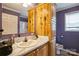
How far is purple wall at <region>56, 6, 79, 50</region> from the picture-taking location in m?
1.88

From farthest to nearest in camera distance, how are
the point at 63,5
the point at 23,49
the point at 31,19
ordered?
the point at 31,19
the point at 63,5
the point at 23,49

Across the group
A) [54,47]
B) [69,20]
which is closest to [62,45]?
[54,47]

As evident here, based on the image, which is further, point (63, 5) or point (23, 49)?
point (63, 5)

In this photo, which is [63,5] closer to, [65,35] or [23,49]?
[65,35]

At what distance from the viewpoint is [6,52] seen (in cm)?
150

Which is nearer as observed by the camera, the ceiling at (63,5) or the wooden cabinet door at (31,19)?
the ceiling at (63,5)

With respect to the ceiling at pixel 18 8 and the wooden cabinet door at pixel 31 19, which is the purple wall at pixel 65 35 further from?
the ceiling at pixel 18 8

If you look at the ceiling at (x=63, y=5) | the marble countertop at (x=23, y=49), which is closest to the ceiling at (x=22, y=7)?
the ceiling at (x=63, y=5)

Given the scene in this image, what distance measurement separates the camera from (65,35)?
1926 millimetres

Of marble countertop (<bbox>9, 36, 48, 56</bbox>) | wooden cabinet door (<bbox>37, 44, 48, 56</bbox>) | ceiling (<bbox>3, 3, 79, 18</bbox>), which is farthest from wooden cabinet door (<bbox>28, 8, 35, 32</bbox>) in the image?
wooden cabinet door (<bbox>37, 44, 48, 56</bbox>)

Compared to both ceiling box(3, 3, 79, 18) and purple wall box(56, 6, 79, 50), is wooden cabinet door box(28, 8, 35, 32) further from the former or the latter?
purple wall box(56, 6, 79, 50)

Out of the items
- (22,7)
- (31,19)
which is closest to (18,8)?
(22,7)

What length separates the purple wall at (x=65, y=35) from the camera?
1.88 metres

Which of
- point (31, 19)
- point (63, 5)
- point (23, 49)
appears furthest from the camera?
point (31, 19)
